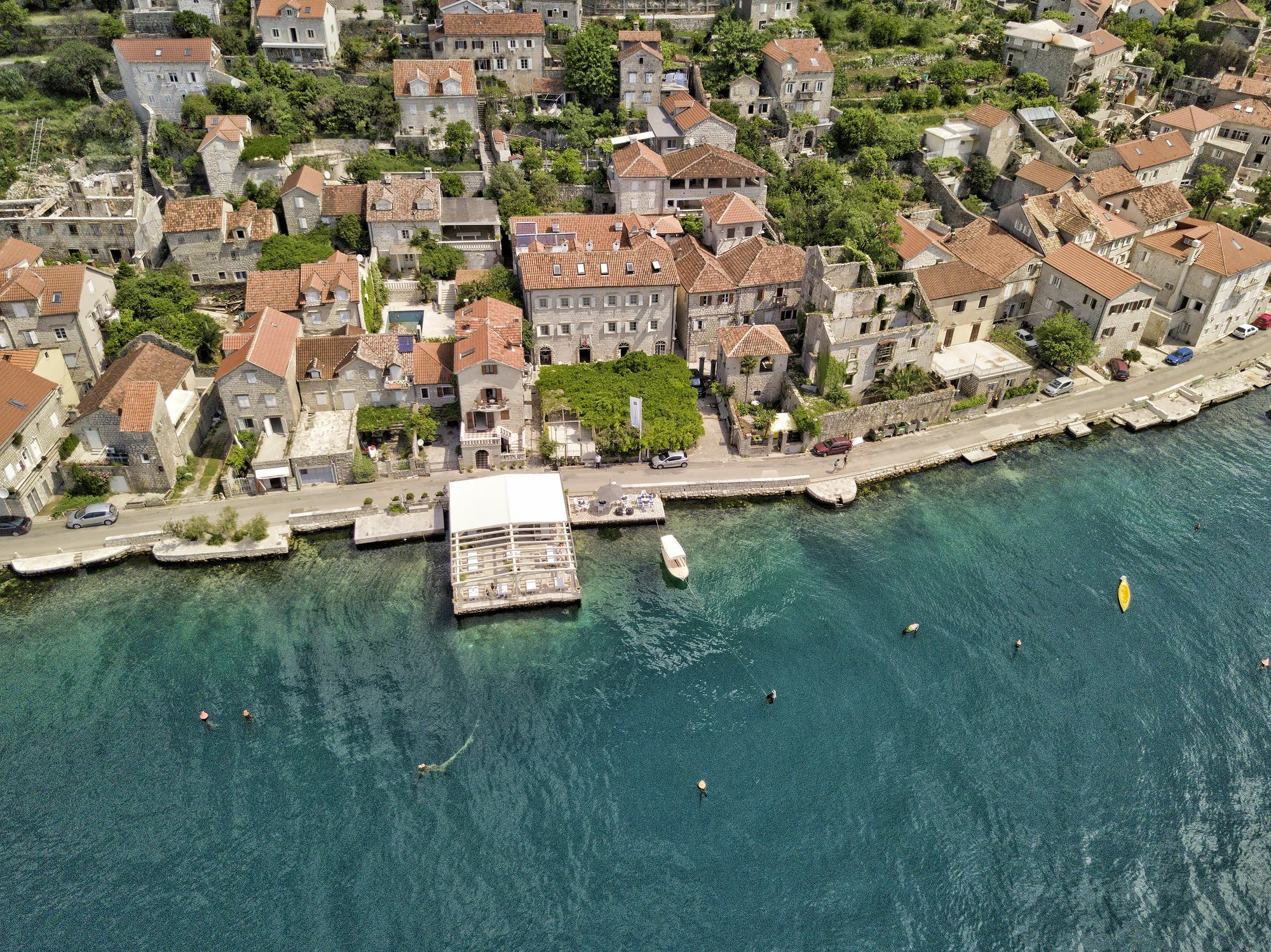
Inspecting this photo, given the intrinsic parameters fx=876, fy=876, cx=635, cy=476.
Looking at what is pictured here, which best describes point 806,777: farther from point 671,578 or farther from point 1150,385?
point 1150,385

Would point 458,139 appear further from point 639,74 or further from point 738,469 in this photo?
point 738,469

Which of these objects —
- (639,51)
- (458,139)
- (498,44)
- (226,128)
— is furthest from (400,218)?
(639,51)

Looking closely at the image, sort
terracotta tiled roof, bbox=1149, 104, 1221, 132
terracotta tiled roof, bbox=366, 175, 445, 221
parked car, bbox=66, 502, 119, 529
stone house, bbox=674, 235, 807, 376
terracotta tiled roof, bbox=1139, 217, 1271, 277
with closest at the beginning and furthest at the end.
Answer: parked car, bbox=66, 502, 119, 529 → stone house, bbox=674, 235, 807, 376 → terracotta tiled roof, bbox=1139, 217, 1271, 277 → terracotta tiled roof, bbox=366, 175, 445, 221 → terracotta tiled roof, bbox=1149, 104, 1221, 132

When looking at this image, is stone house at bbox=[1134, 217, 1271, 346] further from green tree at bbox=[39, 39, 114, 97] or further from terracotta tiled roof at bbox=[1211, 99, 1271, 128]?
green tree at bbox=[39, 39, 114, 97]

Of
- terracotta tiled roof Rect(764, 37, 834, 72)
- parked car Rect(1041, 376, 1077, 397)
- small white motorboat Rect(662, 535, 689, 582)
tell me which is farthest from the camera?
terracotta tiled roof Rect(764, 37, 834, 72)

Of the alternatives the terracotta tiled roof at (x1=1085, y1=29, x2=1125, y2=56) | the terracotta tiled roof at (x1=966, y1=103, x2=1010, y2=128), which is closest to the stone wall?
the terracotta tiled roof at (x1=966, y1=103, x2=1010, y2=128)
